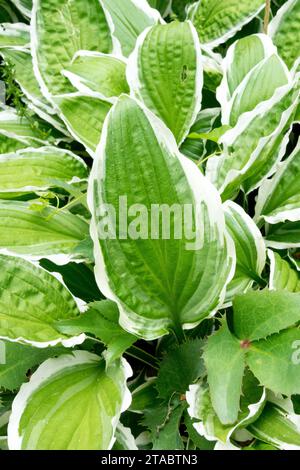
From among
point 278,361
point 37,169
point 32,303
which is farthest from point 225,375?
point 37,169

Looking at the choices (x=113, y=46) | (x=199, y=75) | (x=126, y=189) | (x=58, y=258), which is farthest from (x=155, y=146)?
(x=113, y=46)

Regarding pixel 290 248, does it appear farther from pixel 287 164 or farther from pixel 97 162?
pixel 97 162

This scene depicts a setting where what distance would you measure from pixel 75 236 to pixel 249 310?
0.32m

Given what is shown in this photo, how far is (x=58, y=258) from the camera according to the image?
0.84 m

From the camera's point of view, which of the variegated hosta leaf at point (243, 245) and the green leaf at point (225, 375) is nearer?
the green leaf at point (225, 375)

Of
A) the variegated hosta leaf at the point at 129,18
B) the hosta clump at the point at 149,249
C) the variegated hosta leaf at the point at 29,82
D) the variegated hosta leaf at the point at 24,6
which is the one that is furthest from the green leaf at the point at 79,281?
the variegated hosta leaf at the point at 24,6

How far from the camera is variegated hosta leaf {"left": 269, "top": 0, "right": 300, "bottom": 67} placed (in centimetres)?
111

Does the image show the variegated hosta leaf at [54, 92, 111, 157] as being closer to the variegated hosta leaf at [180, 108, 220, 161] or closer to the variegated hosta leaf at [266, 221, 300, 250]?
the variegated hosta leaf at [180, 108, 220, 161]

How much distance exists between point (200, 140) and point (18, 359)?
515 mm

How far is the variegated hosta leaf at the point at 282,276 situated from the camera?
2.70 ft

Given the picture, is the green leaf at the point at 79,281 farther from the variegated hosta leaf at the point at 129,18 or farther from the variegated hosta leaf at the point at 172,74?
the variegated hosta leaf at the point at 129,18

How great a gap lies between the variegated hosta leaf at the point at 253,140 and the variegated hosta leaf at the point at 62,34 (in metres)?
0.34

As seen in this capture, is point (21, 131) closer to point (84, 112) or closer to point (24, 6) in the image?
point (84, 112)

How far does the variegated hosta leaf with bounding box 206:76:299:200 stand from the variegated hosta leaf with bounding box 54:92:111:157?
210mm
